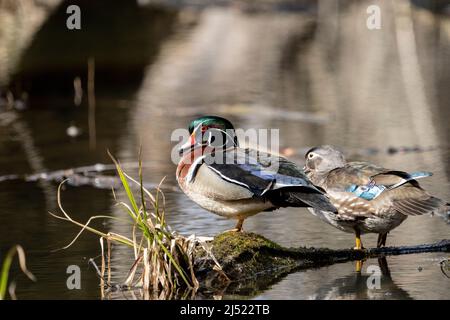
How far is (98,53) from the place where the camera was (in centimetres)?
1811

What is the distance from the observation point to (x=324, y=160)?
771cm

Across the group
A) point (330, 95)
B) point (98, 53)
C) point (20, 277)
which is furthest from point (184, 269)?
point (98, 53)

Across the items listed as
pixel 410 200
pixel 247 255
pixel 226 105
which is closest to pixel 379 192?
pixel 410 200

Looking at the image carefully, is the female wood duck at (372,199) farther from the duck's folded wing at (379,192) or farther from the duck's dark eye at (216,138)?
the duck's dark eye at (216,138)

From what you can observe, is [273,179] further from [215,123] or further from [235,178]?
[215,123]

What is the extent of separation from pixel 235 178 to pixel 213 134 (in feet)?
1.63

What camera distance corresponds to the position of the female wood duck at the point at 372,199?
7059 millimetres

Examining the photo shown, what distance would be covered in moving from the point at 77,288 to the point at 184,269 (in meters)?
0.69

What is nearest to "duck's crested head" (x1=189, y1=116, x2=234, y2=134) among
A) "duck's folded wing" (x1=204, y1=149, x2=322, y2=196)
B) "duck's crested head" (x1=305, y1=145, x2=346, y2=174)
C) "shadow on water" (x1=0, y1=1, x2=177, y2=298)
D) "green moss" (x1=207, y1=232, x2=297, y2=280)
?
"duck's folded wing" (x1=204, y1=149, x2=322, y2=196)

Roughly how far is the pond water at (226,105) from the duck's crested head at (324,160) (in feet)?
1.78

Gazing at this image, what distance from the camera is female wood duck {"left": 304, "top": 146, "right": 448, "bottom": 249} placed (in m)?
7.06

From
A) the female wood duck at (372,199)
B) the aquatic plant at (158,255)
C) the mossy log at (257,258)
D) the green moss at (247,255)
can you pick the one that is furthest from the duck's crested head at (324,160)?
the aquatic plant at (158,255)

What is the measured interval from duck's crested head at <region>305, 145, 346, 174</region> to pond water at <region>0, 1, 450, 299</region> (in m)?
0.54
